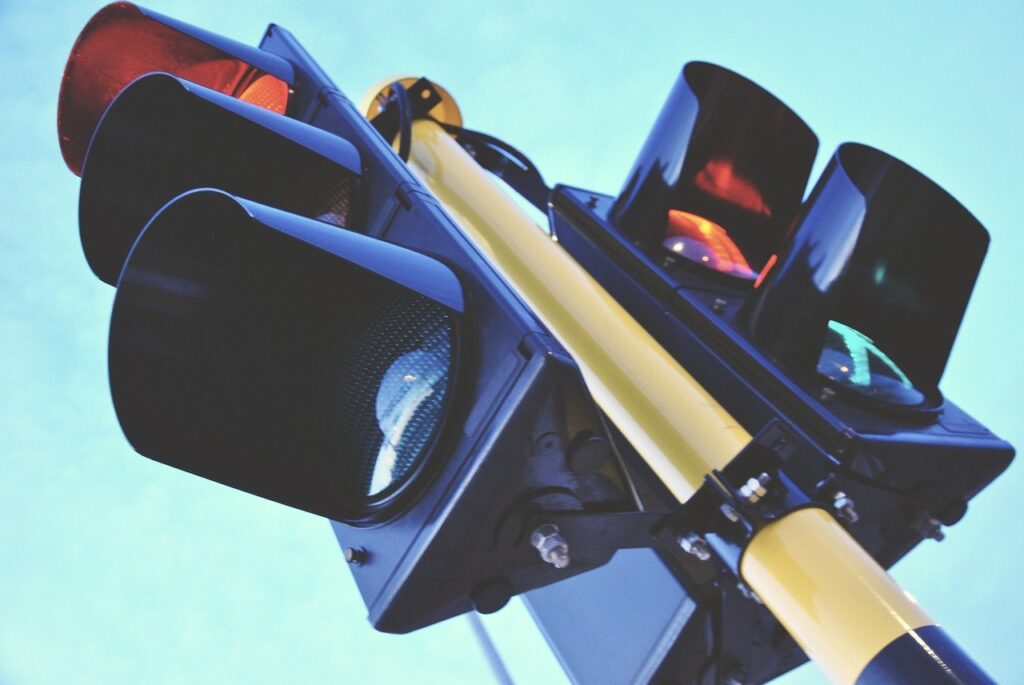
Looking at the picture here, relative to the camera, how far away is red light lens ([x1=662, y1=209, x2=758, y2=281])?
1.84 meters

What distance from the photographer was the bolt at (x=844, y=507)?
3.66 ft

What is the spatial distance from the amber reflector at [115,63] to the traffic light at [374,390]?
0.41m

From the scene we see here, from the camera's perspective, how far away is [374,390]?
849mm

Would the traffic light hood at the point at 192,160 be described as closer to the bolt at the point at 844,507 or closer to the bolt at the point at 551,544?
the bolt at the point at 551,544

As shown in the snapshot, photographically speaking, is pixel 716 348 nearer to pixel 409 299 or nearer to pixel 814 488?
pixel 814 488

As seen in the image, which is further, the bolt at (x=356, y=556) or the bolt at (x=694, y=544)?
the bolt at (x=694, y=544)

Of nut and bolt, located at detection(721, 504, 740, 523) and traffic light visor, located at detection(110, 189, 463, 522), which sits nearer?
traffic light visor, located at detection(110, 189, 463, 522)

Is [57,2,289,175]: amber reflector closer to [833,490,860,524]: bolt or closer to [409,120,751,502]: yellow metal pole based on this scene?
[409,120,751,502]: yellow metal pole

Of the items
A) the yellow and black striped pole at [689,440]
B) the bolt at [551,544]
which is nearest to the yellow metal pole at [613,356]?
the yellow and black striped pole at [689,440]

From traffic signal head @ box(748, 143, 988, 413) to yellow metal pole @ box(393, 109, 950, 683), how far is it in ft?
0.81

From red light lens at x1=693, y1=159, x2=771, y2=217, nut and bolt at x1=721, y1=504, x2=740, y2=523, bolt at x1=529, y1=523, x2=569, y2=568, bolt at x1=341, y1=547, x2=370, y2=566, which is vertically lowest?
bolt at x1=341, y1=547, x2=370, y2=566

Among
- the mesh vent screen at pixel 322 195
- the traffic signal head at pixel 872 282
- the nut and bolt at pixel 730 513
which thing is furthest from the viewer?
the traffic signal head at pixel 872 282

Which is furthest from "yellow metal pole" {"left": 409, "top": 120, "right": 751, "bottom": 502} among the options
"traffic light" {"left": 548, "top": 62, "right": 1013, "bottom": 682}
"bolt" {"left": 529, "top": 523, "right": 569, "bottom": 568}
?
"bolt" {"left": 529, "top": 523, "right": 569, "bottom": 568}

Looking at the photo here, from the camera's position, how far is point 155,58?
1392 millimetres
